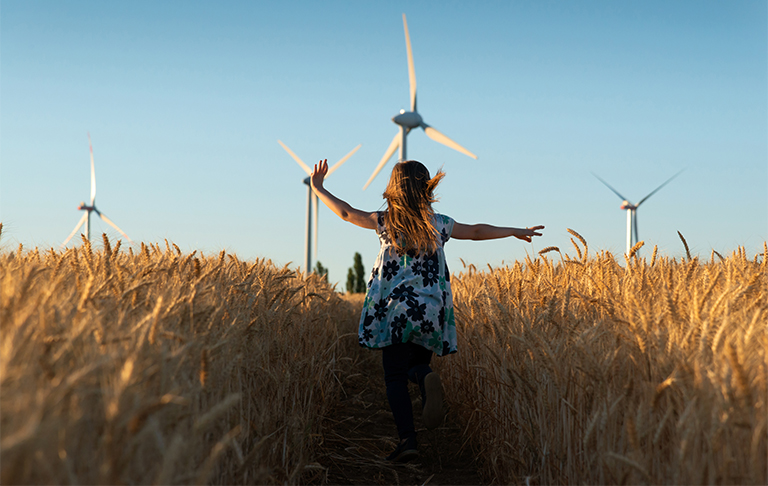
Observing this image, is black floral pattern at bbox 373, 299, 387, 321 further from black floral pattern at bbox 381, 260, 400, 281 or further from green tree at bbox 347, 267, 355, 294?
green tree at bbox 347, 267, 355, 294

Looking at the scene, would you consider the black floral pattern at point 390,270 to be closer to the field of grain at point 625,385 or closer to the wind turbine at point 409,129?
the field of grain at point 625,385

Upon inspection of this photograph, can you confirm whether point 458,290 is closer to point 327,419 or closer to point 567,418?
point 327,419

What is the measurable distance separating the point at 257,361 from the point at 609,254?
12.5ft

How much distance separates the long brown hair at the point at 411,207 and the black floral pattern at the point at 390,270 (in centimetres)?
13

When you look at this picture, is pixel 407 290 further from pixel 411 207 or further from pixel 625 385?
pixel 625 385

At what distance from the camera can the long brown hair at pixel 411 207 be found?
4555 mm

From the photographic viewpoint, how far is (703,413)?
7.86ft

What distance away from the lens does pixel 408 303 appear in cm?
437

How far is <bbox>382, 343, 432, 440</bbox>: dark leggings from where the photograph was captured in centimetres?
426

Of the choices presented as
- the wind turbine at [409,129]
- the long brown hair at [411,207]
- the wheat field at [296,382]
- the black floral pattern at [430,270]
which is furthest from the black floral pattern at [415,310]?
the wind turbine at [409,129]

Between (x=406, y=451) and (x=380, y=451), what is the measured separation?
26.2 inches

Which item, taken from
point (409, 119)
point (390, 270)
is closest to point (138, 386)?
point (390, 270)

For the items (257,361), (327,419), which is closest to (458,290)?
(327,419)

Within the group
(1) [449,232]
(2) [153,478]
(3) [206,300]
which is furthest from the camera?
(1) [449,232]
